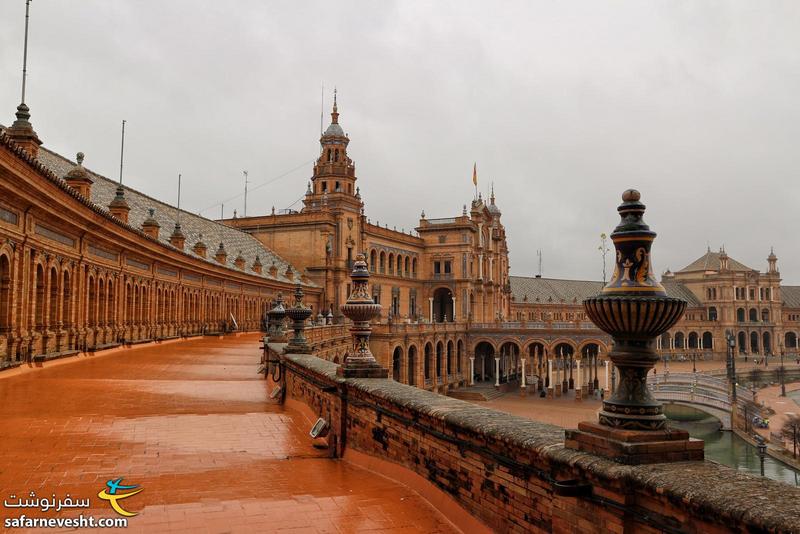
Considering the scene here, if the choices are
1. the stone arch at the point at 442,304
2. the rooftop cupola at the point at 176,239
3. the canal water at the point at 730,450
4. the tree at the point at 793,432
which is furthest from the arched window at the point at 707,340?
the rooftop cupola at the point at 176,239

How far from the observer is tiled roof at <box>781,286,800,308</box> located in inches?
4447

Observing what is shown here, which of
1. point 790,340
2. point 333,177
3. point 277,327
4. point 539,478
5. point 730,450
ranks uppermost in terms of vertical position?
point 333,177

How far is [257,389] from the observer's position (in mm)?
14922

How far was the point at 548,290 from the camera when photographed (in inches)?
4545

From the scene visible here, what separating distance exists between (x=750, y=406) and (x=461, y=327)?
27.3 metres

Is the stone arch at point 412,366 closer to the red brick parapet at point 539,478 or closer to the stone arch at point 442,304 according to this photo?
the stone arch at point 442,304

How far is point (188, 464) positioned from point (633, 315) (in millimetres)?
5652

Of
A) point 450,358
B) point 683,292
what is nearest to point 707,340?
point 683,292

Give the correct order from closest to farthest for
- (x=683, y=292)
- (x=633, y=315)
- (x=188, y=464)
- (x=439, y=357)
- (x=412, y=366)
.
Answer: (x=633, y=315), (x=188, y=464), (x=412, y=366), (x=439, y=357), (x=683, y=292)

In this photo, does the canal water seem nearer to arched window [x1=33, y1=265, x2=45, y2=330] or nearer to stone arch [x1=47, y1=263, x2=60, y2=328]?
stone arch [x1=47, y1=263, x2=60, y2=328]

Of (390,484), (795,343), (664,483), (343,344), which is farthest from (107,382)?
(795,343)

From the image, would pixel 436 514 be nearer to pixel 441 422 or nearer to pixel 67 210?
pixel 441 422

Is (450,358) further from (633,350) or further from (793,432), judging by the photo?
(633,350)

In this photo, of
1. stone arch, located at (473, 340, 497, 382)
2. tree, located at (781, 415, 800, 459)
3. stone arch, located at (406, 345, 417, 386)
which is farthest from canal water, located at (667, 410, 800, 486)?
stone arch, located at (473, 340, 497, 382)
